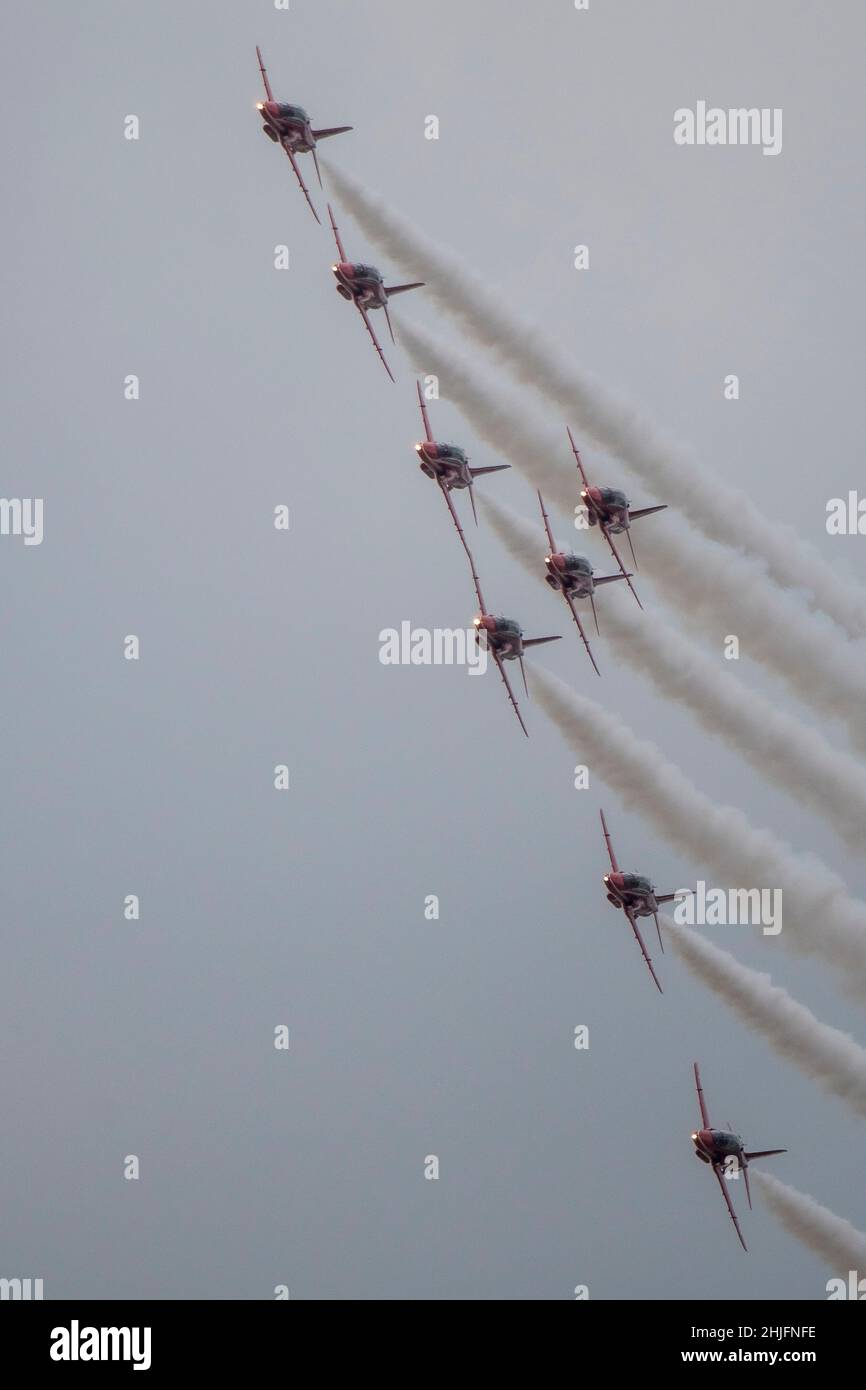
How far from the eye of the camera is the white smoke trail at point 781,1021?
99.0 feet

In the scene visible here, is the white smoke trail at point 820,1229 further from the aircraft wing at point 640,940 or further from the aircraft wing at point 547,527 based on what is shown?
the aircraft wing at point 547,527

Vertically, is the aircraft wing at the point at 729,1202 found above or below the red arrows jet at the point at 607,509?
below

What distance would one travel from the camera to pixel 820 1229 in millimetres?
31172

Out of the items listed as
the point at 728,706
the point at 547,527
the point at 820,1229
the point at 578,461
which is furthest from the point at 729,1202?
the point at 578,461

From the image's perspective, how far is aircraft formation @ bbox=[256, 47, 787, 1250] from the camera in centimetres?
2967

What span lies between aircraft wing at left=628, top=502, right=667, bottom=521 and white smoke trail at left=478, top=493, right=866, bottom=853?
1.32m

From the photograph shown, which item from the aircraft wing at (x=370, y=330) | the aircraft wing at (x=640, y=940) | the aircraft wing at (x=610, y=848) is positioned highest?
the aircraft wing at (x=370, y=330)

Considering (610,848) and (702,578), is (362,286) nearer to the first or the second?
(702,578)

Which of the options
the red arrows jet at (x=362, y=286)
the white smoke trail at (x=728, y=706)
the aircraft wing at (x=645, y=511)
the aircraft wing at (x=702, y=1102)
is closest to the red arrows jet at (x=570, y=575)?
the aircraft wing at (x=645, y=511)

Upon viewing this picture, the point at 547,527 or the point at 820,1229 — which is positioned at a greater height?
the point at 547,527

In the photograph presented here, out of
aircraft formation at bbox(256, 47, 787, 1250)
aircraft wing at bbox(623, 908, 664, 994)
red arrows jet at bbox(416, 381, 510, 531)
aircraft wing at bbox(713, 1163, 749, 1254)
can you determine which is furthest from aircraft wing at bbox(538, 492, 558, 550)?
aircraft wing at bbox(713, 1163, 749, 1254)

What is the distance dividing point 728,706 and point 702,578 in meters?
1.90

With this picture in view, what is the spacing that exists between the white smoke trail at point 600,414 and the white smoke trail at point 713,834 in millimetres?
3231
